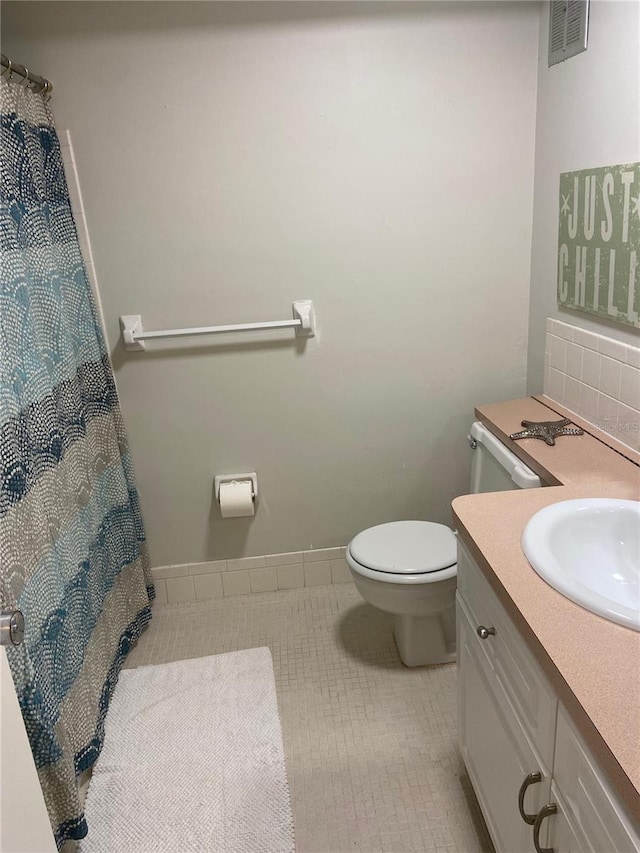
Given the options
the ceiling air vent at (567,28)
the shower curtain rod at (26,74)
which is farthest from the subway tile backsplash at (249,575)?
the ceiling air vent at (567,28)

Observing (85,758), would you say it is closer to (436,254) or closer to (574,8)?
(436,254)

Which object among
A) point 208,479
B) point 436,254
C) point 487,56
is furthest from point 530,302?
point 208,479

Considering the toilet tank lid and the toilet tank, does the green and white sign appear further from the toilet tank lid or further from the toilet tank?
the toilet tank lid

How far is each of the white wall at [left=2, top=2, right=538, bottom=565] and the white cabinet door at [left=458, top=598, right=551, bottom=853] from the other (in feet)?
3.45

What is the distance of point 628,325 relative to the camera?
1625mm

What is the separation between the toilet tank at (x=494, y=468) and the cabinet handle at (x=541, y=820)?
817mm

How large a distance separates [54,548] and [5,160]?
0.99 m

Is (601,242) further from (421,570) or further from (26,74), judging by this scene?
(26,74)

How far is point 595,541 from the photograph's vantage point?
4.20 ft

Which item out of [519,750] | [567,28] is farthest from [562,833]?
[567,28]

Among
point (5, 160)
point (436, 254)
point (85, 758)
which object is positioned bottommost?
point (85, 758)

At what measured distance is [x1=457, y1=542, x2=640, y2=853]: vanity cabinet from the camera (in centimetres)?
85

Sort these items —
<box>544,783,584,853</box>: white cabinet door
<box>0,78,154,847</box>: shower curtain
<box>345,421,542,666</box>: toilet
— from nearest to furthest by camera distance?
1. <box>544,783,584,853</box>: white cabinet door
2. <box>0,78,154,847</box>: shower curtain
3. <box>345,421,542,666</box>: toilet

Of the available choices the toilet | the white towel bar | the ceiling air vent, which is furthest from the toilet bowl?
the ceiling air vent
